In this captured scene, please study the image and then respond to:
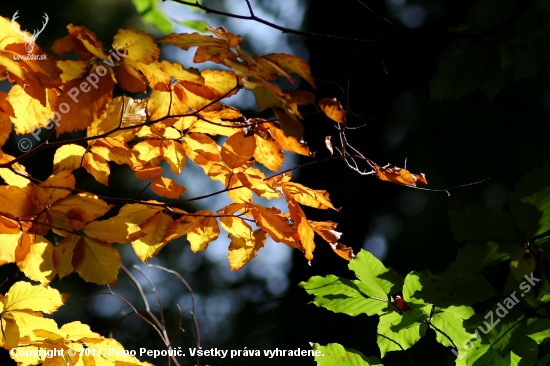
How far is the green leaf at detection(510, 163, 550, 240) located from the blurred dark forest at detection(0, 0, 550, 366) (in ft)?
5.03

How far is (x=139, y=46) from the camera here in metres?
0.63

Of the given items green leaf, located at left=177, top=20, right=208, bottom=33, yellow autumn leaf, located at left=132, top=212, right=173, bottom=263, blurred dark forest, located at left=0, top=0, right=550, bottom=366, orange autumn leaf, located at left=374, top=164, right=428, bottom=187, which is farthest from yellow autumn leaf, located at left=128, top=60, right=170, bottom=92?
blurred dark forest, located at left=0, top=0, right=550, bottom=366

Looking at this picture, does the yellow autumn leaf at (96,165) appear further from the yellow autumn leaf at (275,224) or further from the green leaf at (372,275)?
the green leaf at (372,275)

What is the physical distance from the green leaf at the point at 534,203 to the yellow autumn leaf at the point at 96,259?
551 millimetres

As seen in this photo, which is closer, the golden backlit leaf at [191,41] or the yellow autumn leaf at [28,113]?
the golden backlit leaf at [191,41]

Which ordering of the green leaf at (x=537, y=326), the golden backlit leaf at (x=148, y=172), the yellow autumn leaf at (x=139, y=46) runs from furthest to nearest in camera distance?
the golden backlit leaf at (x=148, y=172)
the yellow autumn leaf at (x=139, y=46)
the green leaf at (x=537, y=326)

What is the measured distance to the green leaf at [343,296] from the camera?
716mm

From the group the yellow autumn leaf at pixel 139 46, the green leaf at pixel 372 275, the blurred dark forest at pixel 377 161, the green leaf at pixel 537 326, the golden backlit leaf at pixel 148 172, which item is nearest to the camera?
the green leaf at pixel 537 326

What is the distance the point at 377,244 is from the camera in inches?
101

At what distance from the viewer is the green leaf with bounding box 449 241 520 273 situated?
0.55 metres

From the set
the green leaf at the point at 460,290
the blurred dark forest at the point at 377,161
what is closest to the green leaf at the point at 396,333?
the green leaf at the point at 460,290

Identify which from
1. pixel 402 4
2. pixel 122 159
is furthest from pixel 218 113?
pixel 402 4

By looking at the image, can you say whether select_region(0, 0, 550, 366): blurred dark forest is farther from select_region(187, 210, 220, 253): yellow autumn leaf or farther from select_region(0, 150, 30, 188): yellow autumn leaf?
select_region(0, 150, 30, 188): yellow autumn leaf

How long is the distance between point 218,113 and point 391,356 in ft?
5.92
